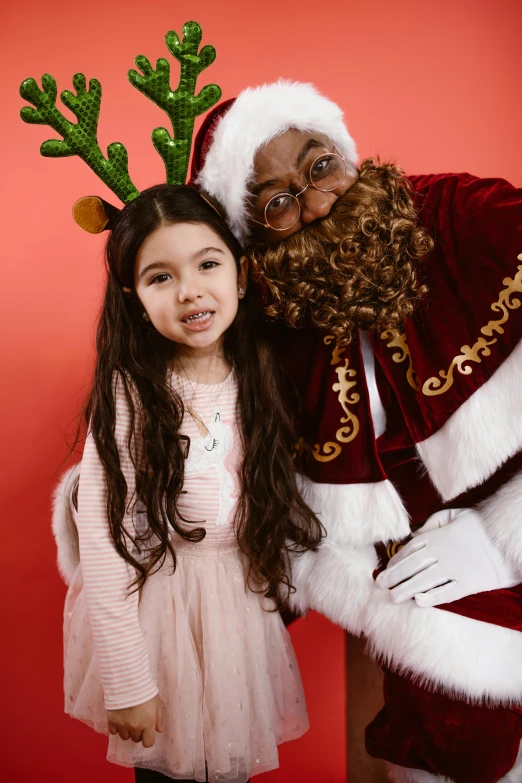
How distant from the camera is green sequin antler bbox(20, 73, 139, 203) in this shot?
1.06 meters

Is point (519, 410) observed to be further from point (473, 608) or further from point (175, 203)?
point (175, 203)

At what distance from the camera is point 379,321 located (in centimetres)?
106

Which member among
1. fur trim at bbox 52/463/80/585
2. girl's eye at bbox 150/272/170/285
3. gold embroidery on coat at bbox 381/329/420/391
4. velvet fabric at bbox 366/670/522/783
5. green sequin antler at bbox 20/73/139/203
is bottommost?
velvet fabric at bbox 366/670/522/783

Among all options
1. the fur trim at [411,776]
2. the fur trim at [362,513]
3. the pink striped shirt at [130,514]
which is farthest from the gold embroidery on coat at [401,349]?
the fur trim at [411,776]

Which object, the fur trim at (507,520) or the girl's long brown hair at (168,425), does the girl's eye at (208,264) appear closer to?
the girl's long brown hair at (168,425)

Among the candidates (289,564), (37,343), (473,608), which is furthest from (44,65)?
(473,608)

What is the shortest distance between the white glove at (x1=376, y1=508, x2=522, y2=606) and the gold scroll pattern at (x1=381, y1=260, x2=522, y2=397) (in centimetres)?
25

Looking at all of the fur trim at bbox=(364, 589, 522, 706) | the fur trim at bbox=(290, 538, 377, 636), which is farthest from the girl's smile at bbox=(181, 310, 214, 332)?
the fur trim at bbox=(364, 589, 522, 706)

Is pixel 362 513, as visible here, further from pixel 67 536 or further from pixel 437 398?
pixel 67 536

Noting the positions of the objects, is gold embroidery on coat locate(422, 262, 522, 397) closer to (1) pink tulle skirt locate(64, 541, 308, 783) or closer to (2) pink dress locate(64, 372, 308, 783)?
(2) pink dress locate(64, 372, 308, 783)

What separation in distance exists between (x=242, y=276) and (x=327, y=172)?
24cm

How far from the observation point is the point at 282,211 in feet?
3.53

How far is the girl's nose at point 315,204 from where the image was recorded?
107 cm

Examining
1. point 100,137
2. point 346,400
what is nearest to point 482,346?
point 346,400
